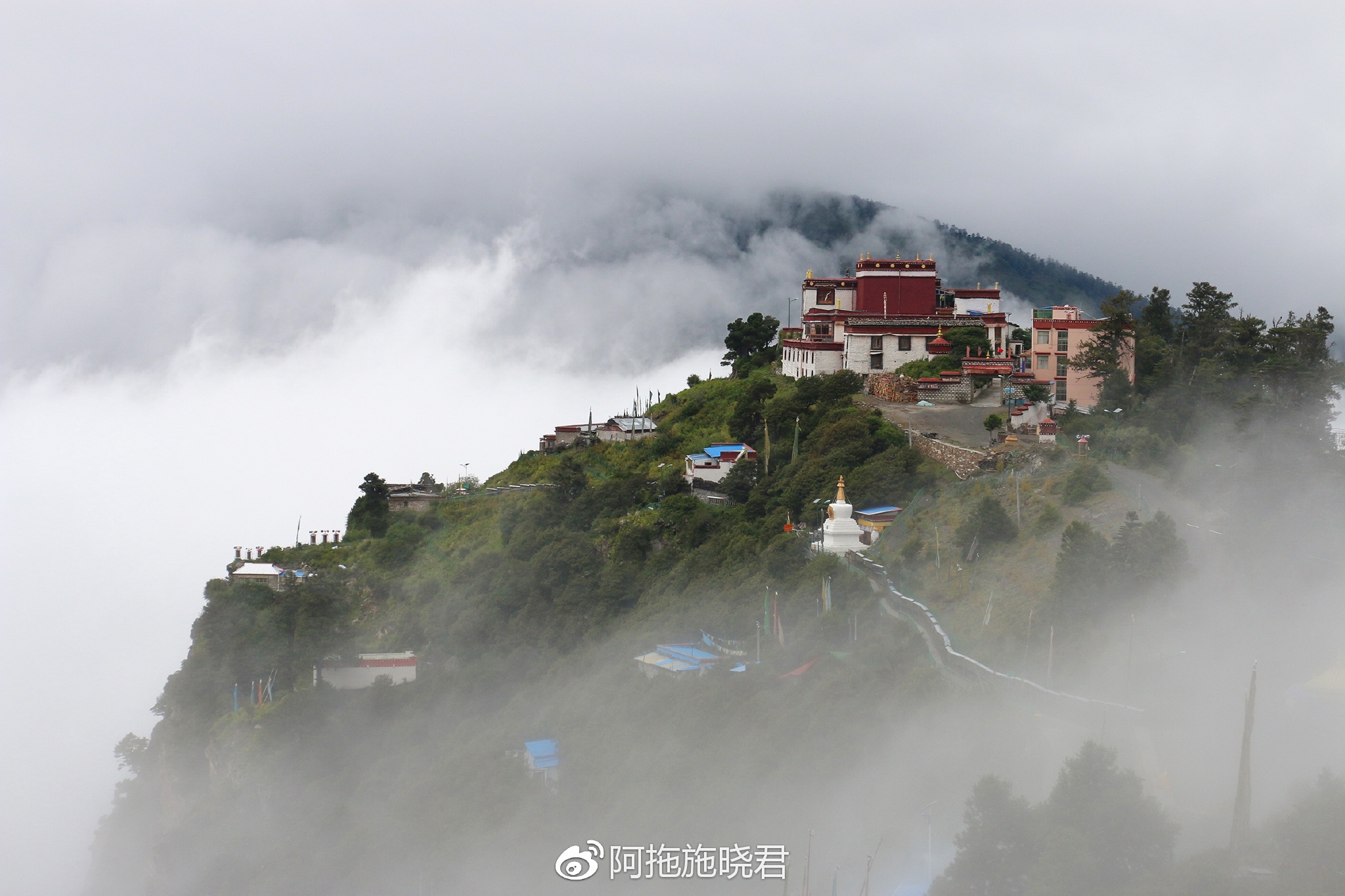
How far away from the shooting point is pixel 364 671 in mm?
39531

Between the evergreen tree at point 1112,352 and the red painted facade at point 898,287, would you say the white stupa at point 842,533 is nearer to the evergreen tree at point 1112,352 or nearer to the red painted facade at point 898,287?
the evergreen tree at point 1112,352

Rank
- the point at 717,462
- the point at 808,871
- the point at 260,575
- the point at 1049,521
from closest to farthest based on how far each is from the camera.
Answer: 1. the point at 808,871
2. the point at 1049,521
3. the point at 717,462
4. the point at 260,575

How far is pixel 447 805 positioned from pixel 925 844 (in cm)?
1243

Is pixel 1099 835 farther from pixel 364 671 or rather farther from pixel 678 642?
pixel 364 671

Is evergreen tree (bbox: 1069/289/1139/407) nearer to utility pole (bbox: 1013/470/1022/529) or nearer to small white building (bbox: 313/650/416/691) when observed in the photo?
utility pole (bbox: 1013/470/1022/529)

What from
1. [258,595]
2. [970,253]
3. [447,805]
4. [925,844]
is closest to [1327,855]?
[925,844]

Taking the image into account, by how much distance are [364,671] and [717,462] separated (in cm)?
1198

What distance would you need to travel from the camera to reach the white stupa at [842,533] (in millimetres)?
30250

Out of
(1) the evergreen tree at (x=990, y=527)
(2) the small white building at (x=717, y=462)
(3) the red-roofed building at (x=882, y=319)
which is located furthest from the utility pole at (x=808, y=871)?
(3) the red-roofed building at (x=882, y=319)

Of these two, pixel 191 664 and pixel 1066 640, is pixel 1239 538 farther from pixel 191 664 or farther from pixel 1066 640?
pixel 191 664

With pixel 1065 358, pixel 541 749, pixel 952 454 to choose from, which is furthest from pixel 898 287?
pixel 541 749

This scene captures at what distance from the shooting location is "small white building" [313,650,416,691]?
3931 centimetres

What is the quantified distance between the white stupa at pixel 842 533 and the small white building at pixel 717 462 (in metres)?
9.87

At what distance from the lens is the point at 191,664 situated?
43969mm
